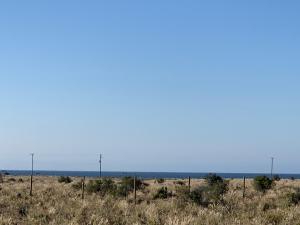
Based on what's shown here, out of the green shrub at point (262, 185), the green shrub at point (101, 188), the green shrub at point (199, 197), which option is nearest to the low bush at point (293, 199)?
the green shrub at point (199, 197)

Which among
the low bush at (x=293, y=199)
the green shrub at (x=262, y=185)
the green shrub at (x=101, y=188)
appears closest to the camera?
the low bush at (x=293, y=199)

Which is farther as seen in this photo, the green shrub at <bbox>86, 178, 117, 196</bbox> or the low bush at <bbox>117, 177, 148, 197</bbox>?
the green shrub at <bbox>86, 178, 117, 196</bbox>

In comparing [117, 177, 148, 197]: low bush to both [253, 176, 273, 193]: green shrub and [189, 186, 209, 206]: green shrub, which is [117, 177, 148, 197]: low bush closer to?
[189, 186, 209, 206]: green shrub

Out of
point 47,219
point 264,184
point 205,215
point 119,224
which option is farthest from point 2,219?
point 264,184

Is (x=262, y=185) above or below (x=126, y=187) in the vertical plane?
above

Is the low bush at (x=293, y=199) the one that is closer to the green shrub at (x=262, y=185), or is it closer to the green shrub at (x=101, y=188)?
the green shrub at (x=101, y=188)

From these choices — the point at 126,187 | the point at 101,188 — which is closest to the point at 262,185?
the point at 126,187

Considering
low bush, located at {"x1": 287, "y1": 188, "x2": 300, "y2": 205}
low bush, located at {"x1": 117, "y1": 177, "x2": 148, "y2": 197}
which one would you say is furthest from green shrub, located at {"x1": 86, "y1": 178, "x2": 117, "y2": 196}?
low bush, located at {"x1": 287, "y1": 188, "x2": 300, "y2": 205}

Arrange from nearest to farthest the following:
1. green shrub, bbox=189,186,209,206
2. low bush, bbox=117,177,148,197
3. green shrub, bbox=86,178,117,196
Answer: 1. green shrub, bbox=189,186,209,206
2. low bush, bbox=117,177,148,197
3. green shrub, bbox=86,178,117,196

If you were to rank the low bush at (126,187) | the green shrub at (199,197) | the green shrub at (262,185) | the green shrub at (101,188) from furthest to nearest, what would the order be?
1. the green shrub at (262,185)
2. the green shrub at (101,188)
3. the low bush at (126,187)
4. the green shrub at (199,197)

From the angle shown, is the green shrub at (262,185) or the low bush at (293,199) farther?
the green shrub at (262,185)

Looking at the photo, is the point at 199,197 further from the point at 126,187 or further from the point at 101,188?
the point at 101,188

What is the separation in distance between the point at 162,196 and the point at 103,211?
1227 centimetres

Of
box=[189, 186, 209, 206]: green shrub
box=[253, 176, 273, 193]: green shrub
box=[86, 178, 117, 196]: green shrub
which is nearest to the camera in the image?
box=[189, 186, 209, 206]: green shrub
